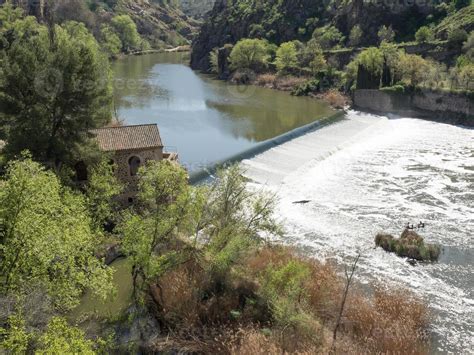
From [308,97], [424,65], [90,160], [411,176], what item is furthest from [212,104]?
[90,160]

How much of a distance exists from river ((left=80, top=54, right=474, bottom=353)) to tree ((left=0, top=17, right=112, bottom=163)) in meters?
8.59

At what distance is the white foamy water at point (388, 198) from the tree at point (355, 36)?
40847 mm

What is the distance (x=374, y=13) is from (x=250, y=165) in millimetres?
68148

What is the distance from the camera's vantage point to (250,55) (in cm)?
9762

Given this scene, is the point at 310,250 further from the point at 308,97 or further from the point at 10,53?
the point at 308,97

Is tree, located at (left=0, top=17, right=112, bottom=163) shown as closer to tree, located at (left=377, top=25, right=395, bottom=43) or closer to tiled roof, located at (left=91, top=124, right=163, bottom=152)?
tiled roof, located at (left=91, top=124, right=163, bottom=152)

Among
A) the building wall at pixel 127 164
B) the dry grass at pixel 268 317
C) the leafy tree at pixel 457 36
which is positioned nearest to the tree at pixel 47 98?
the building wall at pixel 127 164

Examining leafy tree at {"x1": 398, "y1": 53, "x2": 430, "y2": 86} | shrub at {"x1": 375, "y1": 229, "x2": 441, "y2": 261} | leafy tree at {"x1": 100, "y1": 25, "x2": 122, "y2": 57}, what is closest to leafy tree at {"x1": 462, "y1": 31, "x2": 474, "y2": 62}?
leafy tree at {"x1": 398, "y1": 53, "x2": 430, "y2": 86}

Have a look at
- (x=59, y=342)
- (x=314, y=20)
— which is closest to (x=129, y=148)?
(x=59, y=342)

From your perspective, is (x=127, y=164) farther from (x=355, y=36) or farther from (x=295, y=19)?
(x=295, y=19)

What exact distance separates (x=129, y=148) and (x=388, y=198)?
20012 mm

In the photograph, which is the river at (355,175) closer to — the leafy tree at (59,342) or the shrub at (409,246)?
the shrub at (409,246)

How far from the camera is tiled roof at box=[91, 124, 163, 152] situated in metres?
32.0

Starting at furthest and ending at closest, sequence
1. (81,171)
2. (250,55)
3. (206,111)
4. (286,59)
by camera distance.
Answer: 1. (250,55)
2. (286,59)
3. (206,111)
4. (81,171)
